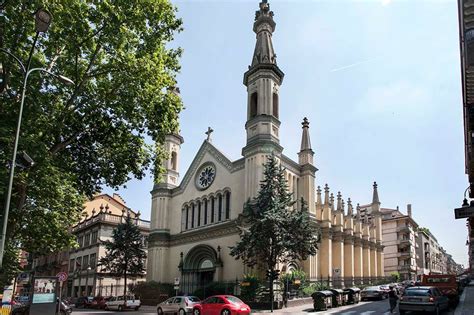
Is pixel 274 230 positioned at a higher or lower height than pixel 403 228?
lower

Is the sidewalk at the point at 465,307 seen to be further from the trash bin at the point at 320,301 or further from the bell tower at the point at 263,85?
the bell tower at the point at 263,85

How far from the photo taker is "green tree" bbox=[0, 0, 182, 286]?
54.6 feet

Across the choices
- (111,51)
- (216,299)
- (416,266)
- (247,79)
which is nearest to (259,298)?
(216,299)

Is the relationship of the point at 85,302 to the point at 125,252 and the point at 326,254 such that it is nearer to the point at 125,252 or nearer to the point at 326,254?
the point at 125,252

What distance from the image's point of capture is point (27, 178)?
16.4 m

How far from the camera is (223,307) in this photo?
20219 millimetres

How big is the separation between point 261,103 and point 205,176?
983 cm

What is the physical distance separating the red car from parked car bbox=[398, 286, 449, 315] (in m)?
7.39

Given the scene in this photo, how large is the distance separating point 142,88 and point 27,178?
6.23 m

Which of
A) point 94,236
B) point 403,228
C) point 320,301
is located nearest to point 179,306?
point 320,301

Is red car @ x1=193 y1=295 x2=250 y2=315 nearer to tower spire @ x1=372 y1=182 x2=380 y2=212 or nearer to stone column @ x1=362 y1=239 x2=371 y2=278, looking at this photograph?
stone column @ x1=362 y1=239 x2=371 y2=278

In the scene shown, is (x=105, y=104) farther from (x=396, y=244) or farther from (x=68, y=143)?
(x=396, y=244)

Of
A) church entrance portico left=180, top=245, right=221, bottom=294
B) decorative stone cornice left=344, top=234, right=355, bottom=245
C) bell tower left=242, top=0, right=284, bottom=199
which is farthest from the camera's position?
decorative stone cornice left=344, top=234, right=355, bottom=245

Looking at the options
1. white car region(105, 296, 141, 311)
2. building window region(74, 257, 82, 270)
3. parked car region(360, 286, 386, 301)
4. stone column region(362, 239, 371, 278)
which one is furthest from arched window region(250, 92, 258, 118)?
building window region(74, 257, 82, 270)
